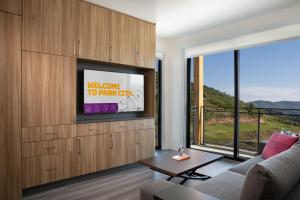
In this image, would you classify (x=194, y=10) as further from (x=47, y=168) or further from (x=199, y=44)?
(x=47, y=168)

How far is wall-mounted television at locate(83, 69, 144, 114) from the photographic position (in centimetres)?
325

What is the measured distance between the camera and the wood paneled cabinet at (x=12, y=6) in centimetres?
235

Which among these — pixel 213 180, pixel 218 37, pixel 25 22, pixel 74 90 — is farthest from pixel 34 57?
pixel 218 37

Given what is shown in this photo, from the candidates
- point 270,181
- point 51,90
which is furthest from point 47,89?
point 270,181

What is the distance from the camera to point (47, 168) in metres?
2.69

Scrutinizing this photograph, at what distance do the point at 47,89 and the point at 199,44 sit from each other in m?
3.32

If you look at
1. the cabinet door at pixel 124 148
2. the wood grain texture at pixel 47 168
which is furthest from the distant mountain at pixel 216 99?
the wood grain texture at pixel 47 168

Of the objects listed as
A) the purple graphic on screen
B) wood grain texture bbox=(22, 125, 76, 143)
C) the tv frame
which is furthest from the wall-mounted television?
wood grain texture bbox=(22, 125, 76, 143)

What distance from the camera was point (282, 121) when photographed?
4.30m

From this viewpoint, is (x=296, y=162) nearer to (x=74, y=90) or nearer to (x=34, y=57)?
(x=74, y=90)

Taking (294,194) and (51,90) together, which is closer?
(294,194)

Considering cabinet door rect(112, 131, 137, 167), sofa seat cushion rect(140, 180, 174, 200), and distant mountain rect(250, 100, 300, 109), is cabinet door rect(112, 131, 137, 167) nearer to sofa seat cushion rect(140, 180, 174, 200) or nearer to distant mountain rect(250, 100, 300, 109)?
sofa seat cushion rect(140, 180, 174, 200)

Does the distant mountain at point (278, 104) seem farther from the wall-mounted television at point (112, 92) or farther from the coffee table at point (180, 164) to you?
the wall-mounted television at point (112, 92)

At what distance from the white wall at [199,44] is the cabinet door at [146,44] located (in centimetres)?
105
